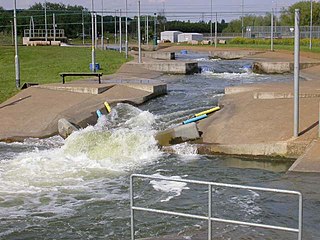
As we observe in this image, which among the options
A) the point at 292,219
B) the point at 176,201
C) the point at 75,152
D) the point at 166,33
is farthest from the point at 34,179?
the point at 166,33

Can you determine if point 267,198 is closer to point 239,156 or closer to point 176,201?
point 176,201

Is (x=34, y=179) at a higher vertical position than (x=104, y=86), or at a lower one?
lower

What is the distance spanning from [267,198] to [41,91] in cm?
1473

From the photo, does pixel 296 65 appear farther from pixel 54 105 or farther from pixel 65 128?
pixel 54 105

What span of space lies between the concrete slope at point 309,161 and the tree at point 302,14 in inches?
3103

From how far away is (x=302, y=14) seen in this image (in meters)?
93.9

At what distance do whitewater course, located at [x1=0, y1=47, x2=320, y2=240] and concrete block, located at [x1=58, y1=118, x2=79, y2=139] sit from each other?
254 millimetres

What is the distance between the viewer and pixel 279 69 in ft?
133

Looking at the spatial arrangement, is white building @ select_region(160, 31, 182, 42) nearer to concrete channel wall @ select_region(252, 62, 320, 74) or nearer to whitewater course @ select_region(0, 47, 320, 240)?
concrete channel wall @ select_region(252, 62, 320, 74)

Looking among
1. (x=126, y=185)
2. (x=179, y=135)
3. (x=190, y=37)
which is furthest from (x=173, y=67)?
(x=190, y=37)

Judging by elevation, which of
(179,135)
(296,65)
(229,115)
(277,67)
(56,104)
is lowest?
(179,135)

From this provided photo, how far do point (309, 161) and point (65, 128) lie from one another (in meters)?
8.31

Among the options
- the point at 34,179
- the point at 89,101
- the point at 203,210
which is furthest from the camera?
the point at 89,101

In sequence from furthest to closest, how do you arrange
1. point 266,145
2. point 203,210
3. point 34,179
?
1. point 266,145
2. point 34,179
3. point 203,210
